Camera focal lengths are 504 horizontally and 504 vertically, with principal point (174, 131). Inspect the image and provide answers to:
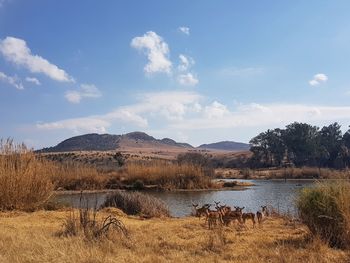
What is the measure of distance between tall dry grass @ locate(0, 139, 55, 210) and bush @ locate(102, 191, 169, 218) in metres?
2.49

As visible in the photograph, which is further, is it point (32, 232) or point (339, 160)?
point (339, 160)

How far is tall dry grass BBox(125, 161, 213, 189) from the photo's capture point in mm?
39719

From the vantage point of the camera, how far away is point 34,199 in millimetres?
16281

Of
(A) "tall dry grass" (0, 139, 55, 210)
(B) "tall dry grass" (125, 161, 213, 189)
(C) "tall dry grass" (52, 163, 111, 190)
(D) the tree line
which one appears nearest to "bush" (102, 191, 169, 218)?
(A) "tall dry grass" (0, 139, 55, 210)

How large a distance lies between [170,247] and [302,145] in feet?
242

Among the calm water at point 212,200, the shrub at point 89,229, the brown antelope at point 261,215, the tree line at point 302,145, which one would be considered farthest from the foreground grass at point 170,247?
the tree line at point 302,145

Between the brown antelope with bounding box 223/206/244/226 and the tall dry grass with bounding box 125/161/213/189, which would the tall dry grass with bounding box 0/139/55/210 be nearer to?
the brown antelope with bounding box 223/206/244/226

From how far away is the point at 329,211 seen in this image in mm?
9492

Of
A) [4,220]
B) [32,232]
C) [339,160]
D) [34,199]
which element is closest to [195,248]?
[32,232]

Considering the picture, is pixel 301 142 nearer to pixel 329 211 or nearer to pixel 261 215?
pixel 261 215

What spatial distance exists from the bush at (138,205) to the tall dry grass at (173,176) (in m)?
21.2

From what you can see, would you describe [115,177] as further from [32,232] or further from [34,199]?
[32,232]

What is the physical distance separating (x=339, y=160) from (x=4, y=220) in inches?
2705

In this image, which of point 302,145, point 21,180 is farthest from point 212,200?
point 302,145
